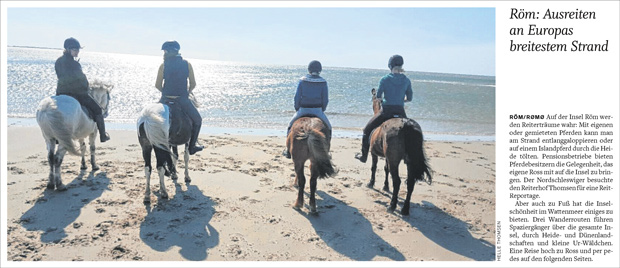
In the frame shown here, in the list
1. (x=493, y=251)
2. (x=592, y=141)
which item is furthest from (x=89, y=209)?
(x=592, y=141)

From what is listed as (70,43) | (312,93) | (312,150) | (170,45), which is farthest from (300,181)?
(70,43)

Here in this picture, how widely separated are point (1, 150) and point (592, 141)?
27.6ft

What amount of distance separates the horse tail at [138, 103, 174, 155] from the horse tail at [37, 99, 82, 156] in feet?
4.28

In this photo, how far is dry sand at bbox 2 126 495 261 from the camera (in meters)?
3.98

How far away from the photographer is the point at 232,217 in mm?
4859

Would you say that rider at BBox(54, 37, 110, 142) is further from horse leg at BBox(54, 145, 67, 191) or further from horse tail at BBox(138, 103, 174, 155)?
horse tail at BBox(138, 103, 174, 155)

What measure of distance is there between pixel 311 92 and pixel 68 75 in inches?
163

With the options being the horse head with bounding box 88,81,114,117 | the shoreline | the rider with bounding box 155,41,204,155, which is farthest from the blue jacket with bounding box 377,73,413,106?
the shoreline

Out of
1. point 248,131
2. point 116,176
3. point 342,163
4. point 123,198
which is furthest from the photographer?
point 248,131

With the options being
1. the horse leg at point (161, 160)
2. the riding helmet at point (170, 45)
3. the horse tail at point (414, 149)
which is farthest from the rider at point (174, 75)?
the horse tail at point (414, 149)

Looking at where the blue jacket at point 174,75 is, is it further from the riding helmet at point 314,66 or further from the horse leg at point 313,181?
the horse leg at point 313,181

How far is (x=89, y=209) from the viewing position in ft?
15.9

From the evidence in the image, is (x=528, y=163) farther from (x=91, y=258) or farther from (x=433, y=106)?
(x=433, y=106)

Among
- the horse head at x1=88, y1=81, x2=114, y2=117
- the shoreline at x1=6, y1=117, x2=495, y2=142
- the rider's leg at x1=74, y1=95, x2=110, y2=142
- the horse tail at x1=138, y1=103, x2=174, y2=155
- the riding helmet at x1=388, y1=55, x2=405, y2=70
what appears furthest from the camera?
the shoreline at x1=6, y1=117, x2=495, y2=142
